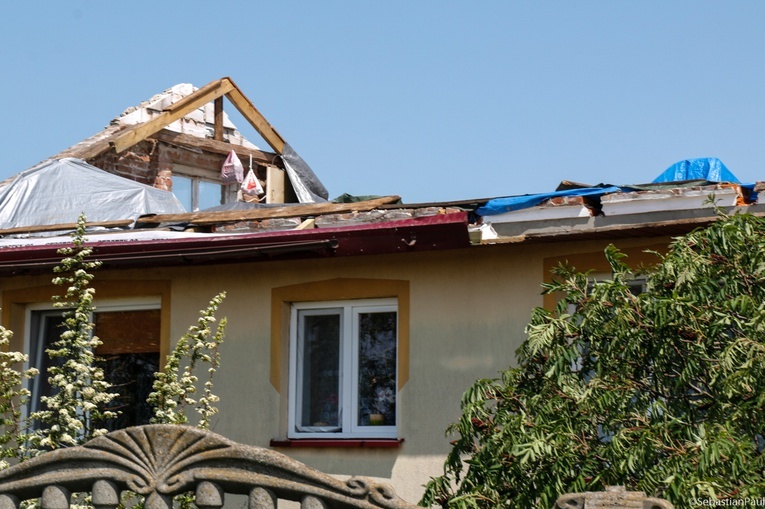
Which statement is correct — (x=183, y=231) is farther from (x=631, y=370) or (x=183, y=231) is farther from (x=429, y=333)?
(x=631, y=370)

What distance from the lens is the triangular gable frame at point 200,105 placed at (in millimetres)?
14836

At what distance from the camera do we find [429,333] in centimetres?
884

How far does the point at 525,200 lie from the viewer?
27.8 ft

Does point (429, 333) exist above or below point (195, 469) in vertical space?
above

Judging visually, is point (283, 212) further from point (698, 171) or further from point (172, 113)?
point (172, 113)

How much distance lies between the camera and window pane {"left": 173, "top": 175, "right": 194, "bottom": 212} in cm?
1612

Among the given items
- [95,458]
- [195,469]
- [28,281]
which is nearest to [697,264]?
[195,469]

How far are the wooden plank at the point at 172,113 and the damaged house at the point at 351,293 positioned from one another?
4.10 m

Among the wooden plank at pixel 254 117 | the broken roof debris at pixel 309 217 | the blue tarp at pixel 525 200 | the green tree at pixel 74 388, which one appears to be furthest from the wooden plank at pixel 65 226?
the wooden plank at pixel 254 117

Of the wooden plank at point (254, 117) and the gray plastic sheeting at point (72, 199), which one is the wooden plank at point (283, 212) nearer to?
the gray plastic sheeting at point (72, 199)

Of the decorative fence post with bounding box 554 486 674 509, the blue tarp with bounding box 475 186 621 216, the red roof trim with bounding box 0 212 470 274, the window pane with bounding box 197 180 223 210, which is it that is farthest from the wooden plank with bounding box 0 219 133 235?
the decorative fence post with bounding box 554 486 674 509

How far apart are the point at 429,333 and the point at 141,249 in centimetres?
238

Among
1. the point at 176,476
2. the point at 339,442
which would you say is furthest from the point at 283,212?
the point at 176,476

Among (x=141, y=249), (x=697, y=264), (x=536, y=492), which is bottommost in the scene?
(x=536, y=492)
